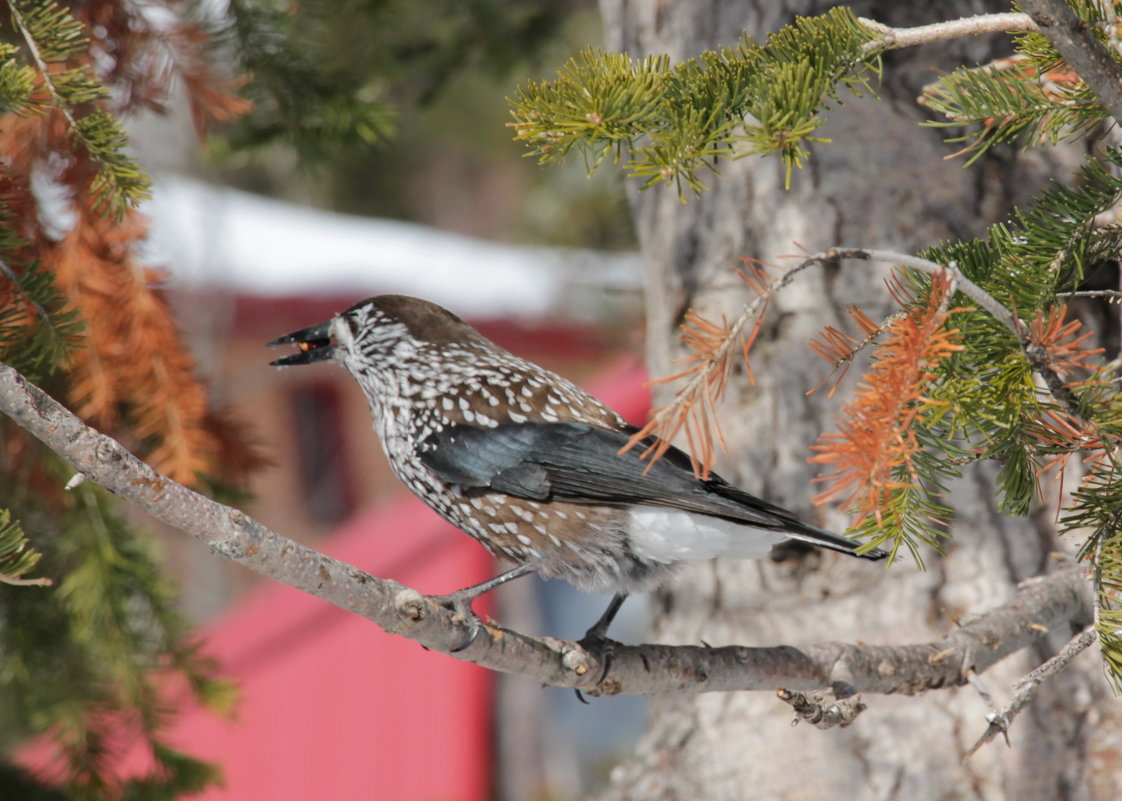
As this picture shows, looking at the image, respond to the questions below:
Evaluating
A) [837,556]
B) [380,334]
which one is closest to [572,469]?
[380,334]

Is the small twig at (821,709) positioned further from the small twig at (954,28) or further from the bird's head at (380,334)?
the bird's head at (380,334)

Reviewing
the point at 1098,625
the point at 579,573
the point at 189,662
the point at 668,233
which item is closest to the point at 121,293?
the point at 189,662

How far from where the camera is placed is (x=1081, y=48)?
1.26 metres

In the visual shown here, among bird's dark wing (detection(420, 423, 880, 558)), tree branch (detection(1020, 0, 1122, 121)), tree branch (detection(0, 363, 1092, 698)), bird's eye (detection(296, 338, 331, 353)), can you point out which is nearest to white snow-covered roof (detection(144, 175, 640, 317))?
bird's eye (detection(296, 338, 331, 353))

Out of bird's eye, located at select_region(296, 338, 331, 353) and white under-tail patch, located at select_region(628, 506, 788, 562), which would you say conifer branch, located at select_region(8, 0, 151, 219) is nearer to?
bird's eye, located at select_region(296, 338, 331, 353)

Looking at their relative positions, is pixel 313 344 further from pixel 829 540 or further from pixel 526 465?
pixel 829 540

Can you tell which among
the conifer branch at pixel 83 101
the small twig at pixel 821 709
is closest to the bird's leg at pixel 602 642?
the small twig at pixel 821 709

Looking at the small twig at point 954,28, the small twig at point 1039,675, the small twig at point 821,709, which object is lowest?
the small twig at point 821,709

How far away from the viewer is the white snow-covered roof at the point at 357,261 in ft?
28.0

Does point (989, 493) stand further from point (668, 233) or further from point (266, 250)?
point (266, 250)

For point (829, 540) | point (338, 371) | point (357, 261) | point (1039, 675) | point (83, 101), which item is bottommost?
point (338, 371)

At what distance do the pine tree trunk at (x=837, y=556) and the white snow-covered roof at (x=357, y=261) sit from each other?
18.5 ft

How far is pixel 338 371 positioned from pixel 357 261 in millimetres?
1683

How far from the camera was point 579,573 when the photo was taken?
7.41 ft
